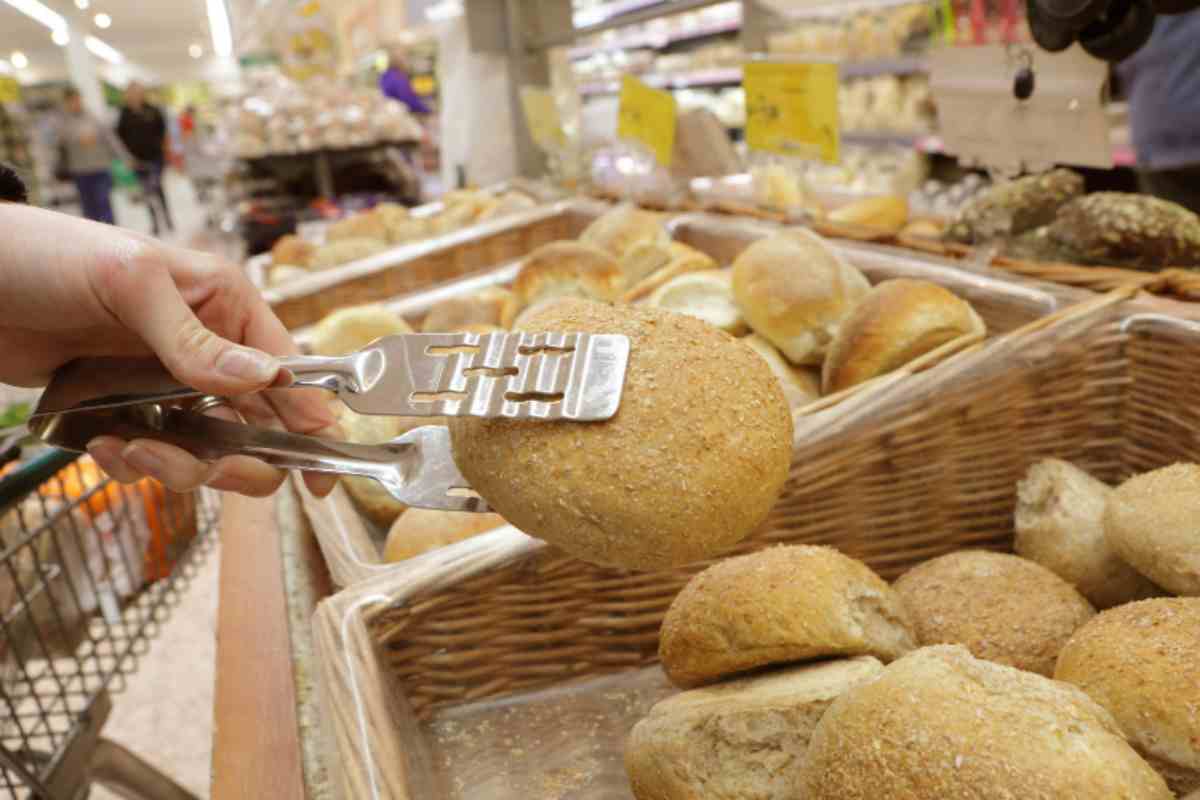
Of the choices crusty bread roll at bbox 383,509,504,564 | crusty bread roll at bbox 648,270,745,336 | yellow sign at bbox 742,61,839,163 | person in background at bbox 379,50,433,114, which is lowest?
crusty bread roll at bbox 383,509,504,564

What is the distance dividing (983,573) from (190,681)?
2174mm

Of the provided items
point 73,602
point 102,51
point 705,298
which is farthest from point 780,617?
point 102,51

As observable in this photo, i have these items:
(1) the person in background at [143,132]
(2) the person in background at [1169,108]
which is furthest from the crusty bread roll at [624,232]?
(1) the person in background at [143,132]

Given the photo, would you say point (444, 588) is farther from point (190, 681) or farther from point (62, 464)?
point (190, 681)

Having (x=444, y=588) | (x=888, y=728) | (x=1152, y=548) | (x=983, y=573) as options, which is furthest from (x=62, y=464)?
(x=1152, y=548)

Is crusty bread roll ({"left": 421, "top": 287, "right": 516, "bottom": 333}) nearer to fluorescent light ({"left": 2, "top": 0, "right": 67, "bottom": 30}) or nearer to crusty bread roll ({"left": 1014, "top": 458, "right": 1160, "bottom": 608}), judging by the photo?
crusty bread roll ({"left": 1014, "top": 458, "right": 1160, "bottom": 608})

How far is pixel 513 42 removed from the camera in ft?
11.0

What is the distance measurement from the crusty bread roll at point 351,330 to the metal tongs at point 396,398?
0.85m

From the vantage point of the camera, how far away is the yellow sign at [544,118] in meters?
3.04

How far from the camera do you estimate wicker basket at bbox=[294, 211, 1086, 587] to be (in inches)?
42.1

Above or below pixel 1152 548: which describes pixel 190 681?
below

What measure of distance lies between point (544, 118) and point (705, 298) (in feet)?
5.63

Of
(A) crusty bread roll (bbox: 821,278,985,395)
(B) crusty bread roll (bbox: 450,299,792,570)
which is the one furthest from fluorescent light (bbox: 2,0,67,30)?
(B) crusty bread roll (bbox: 450,299,792,570)

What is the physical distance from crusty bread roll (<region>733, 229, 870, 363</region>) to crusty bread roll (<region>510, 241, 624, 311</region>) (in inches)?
14.9
